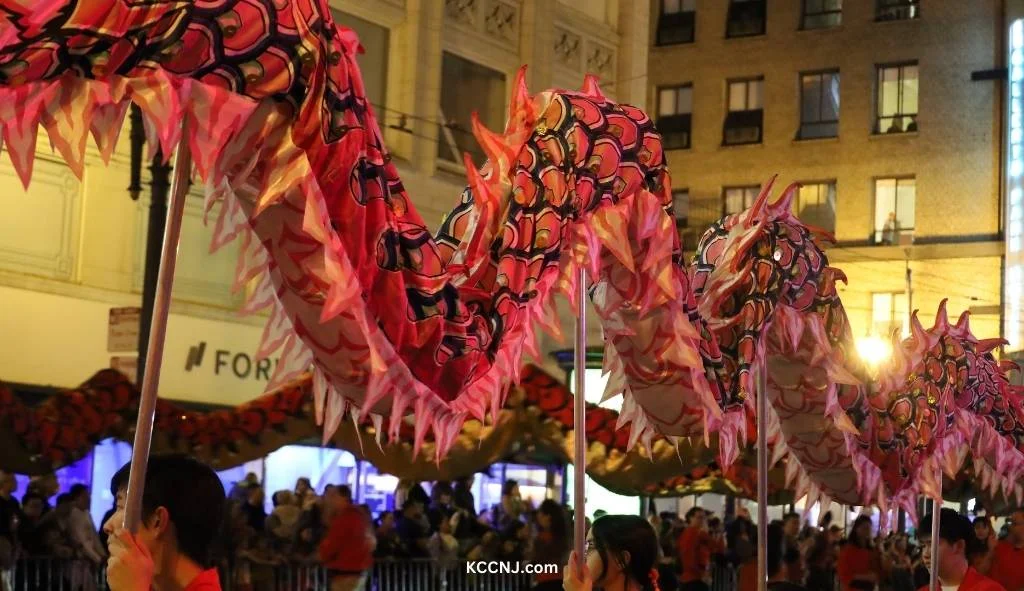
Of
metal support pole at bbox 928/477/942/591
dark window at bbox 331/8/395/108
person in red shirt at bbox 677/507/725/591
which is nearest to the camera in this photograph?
metal support pole at bbox 928/477/942/591

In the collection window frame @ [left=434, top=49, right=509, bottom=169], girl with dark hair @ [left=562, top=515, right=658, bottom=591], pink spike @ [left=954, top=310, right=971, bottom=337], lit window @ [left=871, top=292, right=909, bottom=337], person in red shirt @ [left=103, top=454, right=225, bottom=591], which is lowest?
girl with dark hair @ [left=562, top=515, right=658, bottom=591]

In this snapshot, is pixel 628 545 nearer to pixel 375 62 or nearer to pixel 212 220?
pixel 212 220

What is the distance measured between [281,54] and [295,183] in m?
0.29

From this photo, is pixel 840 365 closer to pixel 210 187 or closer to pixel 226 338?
pixel 210 187

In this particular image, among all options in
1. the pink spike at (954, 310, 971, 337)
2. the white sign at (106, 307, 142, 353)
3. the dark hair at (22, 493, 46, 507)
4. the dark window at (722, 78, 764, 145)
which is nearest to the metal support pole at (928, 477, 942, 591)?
the pink spike at (954, 310, 971, 337)

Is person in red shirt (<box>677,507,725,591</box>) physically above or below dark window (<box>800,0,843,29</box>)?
below

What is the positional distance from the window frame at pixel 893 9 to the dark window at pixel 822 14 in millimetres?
849

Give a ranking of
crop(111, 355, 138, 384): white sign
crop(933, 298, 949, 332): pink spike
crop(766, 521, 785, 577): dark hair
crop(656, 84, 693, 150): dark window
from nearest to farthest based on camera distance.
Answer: crop(933, 298, 949, 332): pink spike < crop(766, 521, 785, 577): dark hair < crop(111, 355, 138, 384): white sign < crop(656, 84, 693, 150): dark window

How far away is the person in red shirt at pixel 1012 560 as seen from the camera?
34.4 ft

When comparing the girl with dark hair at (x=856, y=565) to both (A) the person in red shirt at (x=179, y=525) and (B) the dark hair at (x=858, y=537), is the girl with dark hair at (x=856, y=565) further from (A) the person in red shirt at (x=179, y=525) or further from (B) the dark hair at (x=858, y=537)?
(A) the person in red shirt at (x=179, y=525)

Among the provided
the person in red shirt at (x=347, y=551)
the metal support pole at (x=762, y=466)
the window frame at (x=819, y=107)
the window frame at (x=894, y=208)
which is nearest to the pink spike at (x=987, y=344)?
the metal support pole at (x=762, y=466)

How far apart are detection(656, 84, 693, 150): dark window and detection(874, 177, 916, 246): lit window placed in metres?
4.82

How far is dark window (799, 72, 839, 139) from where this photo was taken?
3597 centimetres

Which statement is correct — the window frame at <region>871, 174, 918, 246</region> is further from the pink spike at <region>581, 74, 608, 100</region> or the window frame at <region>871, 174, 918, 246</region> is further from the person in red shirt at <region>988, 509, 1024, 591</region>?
the pink spike at <region>581, 74, 608, 100</region>
